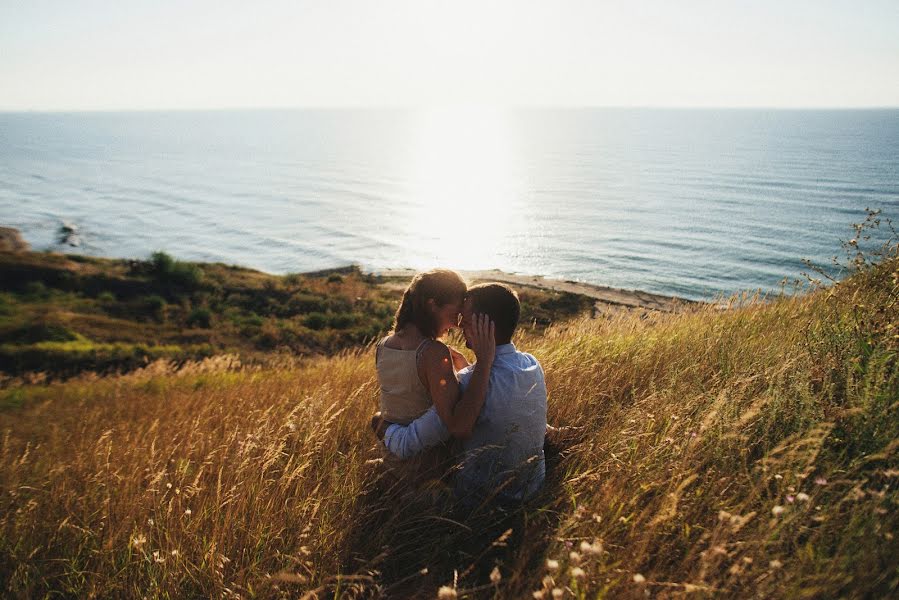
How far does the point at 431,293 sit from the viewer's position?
310 cm

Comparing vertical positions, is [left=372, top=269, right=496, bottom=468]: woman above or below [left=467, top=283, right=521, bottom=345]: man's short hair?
below

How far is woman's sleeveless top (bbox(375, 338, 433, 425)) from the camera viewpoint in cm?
322

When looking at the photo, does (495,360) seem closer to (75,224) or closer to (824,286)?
(824,286)

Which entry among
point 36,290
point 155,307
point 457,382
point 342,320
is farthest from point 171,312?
point 457,382

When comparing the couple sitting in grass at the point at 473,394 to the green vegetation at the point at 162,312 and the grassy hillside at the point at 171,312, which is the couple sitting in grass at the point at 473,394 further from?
the green vegetation at the point at 162,312

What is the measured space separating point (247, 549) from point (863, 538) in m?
2.53

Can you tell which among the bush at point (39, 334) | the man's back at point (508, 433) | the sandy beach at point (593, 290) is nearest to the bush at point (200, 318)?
the bush at point (39, 334)

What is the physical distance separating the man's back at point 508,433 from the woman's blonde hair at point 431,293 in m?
0.45

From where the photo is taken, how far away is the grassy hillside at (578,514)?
199cm

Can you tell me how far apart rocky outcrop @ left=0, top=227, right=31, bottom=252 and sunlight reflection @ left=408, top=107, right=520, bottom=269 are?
35322mm

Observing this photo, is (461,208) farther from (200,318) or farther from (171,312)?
(200,318)

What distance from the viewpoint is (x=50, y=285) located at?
3438 cm

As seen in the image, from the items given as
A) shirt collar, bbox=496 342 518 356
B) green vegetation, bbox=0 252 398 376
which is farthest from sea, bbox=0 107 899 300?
green vegetation, bbox=0 252 398 376

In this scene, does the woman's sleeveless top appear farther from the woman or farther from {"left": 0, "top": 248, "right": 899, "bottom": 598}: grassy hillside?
{"left": 0, "top": 248, "right": 899, "bottom": 598}: grassy hillside
